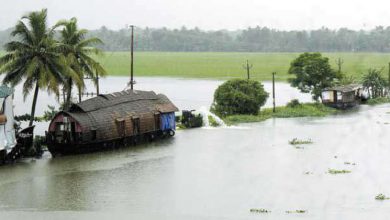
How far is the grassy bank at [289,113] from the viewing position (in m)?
53.9

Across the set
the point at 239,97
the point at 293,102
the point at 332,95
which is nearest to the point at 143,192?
the point at 239,97

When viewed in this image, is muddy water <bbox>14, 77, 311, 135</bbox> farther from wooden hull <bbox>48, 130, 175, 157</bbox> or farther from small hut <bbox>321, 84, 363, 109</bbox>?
wooden hull <bbox>48, 130, 175, 157</bbox>

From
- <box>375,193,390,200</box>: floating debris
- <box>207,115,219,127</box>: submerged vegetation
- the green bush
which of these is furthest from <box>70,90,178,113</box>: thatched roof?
<box>375,193,390,200</box>: floating debris

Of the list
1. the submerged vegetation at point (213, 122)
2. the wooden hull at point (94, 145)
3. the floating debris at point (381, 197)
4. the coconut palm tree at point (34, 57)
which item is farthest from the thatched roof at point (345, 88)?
the floating debris at point (381, 197)

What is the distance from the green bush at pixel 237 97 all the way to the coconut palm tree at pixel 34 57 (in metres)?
20.0

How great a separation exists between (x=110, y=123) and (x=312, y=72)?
111ft

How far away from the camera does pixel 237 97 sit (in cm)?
5509

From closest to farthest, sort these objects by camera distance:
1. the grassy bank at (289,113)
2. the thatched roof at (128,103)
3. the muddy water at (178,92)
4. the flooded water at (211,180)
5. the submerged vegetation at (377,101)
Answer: the flooded water at (211,180), the thatched roof at (128,103), the grassy bank at (289,113), the muddy water at (178,92), the submerged vegetation at (377,101)

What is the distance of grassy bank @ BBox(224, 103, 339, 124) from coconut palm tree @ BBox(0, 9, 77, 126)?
1772 centimetres

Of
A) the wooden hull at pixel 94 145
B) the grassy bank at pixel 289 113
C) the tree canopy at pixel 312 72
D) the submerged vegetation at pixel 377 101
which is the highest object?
the tree canopy at pixel 312 72

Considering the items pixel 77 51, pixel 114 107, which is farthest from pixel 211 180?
pixel 77 51

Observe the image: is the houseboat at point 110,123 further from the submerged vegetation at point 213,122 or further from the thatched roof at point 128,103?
the submerged vegetation at point 213,122

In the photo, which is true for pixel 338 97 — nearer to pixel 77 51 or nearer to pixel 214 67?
pixel 77 51

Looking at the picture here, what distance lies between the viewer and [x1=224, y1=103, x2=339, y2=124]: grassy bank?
53.9 m
